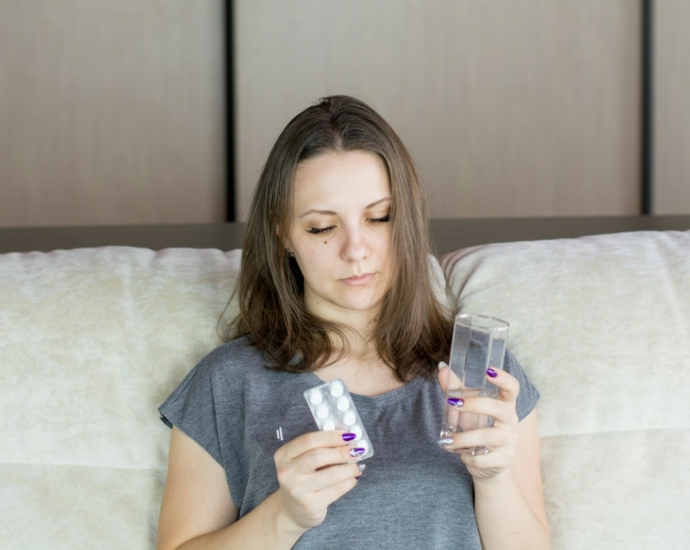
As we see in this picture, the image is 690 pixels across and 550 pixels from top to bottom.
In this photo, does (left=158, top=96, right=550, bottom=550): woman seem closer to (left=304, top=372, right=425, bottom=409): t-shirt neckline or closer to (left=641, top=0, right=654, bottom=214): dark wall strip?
(left=304, top=372, right=425, bottom=409): t-shirt neckline

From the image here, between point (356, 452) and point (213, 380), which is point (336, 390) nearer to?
point (356, 452)

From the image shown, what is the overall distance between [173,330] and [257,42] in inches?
108

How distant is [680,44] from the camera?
13.9 feet

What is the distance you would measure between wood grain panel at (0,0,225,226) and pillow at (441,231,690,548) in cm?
265

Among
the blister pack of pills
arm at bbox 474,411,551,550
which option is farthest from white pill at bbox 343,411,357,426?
arm at bbox 474,411,551,550

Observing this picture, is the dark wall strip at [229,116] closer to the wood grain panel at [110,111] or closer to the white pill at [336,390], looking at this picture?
the wood grain panel at [110,111]

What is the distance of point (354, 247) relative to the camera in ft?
4.25

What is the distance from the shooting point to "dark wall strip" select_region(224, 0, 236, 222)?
3941mm

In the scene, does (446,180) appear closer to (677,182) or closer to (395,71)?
(395,71)

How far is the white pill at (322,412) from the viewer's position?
1.01 metres

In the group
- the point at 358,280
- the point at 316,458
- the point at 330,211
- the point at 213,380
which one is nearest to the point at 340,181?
the point at 330,211

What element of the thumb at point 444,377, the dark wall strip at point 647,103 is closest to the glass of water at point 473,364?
the thumb at point 444,377

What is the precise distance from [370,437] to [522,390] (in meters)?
0.27

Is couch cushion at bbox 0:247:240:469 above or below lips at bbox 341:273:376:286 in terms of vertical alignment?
below
